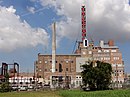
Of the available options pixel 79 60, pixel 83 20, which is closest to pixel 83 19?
pixel 83 20

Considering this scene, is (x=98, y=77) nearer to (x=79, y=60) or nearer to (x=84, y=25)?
(x=84, y=25)

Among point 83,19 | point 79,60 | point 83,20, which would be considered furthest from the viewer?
point 79,60

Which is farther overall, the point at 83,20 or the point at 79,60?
the point at 79,60

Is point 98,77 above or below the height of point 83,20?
below

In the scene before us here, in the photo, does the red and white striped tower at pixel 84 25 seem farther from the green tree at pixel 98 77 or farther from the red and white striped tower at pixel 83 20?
the green tree at pixel 98 77

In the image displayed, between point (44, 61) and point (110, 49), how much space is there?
41.0 metres

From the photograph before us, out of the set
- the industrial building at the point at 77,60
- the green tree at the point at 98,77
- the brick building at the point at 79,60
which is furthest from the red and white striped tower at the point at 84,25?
the green tree at the point at 98,77

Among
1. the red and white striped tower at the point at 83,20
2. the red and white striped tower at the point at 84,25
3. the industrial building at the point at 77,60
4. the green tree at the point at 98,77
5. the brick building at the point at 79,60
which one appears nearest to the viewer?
the green tree at the point at 98,77

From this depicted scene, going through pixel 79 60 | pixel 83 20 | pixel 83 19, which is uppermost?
pixel 83 19

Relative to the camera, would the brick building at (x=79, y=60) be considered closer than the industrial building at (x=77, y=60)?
No

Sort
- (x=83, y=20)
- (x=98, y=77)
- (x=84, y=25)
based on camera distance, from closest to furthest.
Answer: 1. (x=98, y=77)
2. (x=84, y=25)
3. (x=83, y=20)

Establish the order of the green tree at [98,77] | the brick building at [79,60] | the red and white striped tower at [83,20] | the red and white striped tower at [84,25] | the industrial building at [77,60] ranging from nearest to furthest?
1. the green tree at [98,77]
2. the industrial building at [77,60]
3. the red and white striped tower at [83,20]
4. the red and white striped tower at [84,25]
5. the brick building at [79,60]

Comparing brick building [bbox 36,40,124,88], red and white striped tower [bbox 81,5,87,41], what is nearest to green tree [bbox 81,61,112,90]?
brick building [bbox 36,40,124,88]

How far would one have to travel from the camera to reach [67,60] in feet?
588
